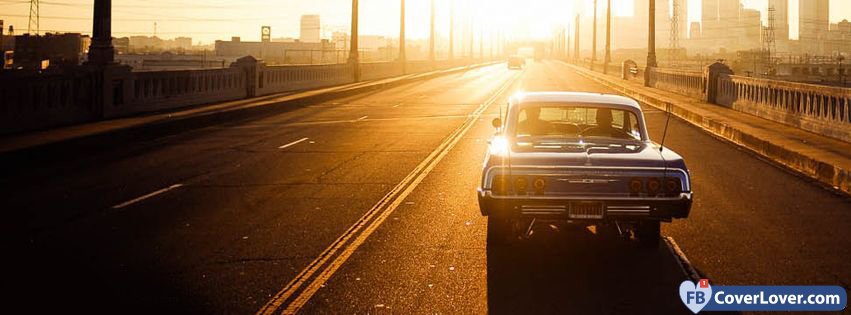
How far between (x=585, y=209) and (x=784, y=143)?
10.9 meters

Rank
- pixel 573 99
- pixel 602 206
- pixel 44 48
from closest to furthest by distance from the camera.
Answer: pixel 602 206, pixel 573 99, pixel 44 48

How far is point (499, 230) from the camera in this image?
8.50m

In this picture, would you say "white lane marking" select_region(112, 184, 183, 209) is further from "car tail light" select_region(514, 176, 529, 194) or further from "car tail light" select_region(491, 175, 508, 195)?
"car tail light" select_region(514, 176, 529, 194)

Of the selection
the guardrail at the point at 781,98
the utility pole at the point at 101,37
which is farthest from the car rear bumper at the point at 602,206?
the utility pole at the point at 101,37

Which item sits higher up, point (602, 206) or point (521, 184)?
point (521, 184)

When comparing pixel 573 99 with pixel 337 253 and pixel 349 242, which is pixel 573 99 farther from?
pixel 337 253

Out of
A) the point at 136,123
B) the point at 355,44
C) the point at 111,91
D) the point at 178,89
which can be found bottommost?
the point at 136,123

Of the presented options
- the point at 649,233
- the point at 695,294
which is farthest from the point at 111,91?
the point at 695,294

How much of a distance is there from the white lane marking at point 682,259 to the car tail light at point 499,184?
5.59 ft

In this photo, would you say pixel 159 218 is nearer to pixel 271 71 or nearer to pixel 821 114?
pixel 821 114

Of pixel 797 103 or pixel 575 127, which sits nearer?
pixel 575 127

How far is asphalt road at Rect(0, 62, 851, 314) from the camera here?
6.80m

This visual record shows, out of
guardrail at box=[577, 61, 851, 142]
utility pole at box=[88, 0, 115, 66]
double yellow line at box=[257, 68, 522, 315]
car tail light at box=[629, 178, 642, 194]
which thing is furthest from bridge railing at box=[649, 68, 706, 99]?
car tail light at box=[629, 178, 642, 194]

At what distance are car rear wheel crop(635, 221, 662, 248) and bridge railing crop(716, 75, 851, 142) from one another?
10.5 m
